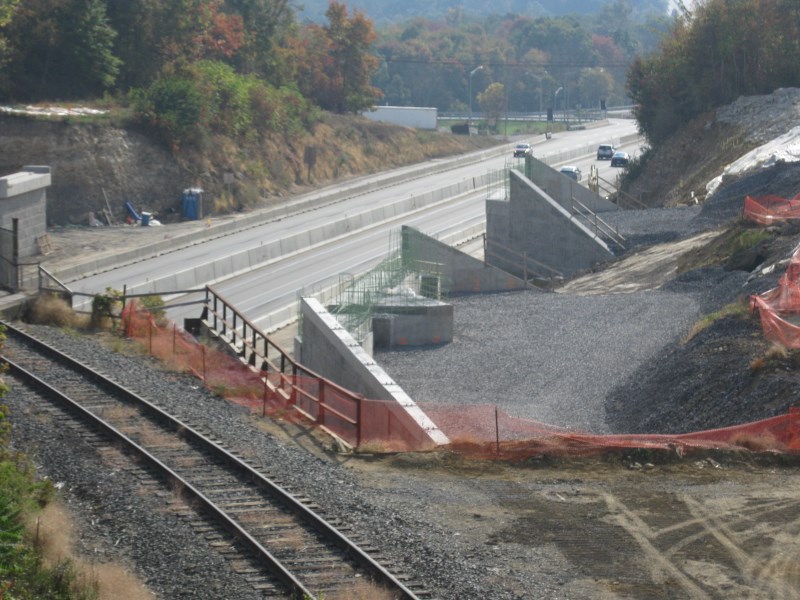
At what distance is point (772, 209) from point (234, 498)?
85.6 ft

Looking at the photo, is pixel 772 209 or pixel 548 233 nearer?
pixel 772 209

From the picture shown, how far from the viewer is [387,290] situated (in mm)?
33438

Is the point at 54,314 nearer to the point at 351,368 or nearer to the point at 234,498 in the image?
the point at 351,368

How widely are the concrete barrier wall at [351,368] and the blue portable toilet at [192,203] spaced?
99.1 feet

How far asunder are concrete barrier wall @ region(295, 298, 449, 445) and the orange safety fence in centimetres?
10

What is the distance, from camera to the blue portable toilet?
57.7 m

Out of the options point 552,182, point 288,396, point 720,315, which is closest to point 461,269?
point 552,182

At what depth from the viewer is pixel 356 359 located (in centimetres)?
2338

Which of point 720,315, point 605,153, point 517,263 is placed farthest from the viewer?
point 605,153

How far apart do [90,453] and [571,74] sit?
169 metres

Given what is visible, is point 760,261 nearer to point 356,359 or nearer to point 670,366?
point 670,366

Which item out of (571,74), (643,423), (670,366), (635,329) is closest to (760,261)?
(635,329)

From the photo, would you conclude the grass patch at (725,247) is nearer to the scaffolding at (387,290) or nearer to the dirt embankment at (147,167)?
the scaffolding at (387,290)

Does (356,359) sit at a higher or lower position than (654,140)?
lower
